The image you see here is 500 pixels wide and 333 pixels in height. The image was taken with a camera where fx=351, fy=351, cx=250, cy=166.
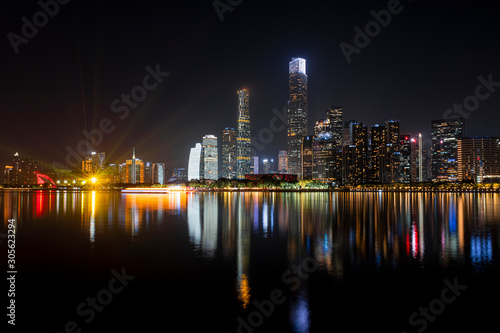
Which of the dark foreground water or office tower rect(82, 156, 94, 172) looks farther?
office tower rect(82, 156, 94, 172)

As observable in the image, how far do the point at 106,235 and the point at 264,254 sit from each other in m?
9.47

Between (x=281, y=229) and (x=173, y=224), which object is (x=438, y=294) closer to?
(x=281, y=229)

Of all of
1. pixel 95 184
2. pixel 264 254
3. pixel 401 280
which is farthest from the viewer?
pixel 95 184

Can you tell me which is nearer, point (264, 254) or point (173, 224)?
point (264, 254)

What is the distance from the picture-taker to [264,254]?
1448 centimetres

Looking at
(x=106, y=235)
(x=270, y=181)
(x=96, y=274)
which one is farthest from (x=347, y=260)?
(x=270, y=181)

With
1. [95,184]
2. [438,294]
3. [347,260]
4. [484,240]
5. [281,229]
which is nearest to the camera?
[438,294]

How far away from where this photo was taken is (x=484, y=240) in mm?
18344

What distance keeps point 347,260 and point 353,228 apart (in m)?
9.84

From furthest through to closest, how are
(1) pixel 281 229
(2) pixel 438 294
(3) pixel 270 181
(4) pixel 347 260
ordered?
(3) pixel 270 181 < (1) pixel 281 229 < (4) pixel 347 260 < (2) pixel 438 294

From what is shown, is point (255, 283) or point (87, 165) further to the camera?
point (87, 165)

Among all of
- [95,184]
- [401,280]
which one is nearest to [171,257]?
[401,280]

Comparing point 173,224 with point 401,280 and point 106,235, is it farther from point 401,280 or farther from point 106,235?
point 401,280

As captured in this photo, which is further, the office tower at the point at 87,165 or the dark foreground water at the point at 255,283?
the office tower at the point at 87,165
